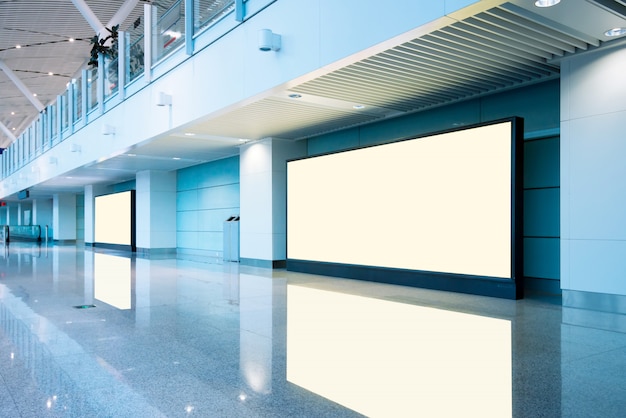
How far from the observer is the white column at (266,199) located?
16641 millimetres

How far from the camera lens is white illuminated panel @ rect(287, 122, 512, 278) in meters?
10.2

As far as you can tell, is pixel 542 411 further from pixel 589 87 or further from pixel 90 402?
pixel 589 87

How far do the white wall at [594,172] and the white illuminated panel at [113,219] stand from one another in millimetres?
24763

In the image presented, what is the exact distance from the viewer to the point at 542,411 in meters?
4.01

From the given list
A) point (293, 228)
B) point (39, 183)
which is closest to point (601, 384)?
point (293, 228)

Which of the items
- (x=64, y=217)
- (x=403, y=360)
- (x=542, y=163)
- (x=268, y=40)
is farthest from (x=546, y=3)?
(x=64, y=217)

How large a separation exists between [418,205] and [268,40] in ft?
15.8

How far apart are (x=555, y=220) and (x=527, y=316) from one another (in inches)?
136

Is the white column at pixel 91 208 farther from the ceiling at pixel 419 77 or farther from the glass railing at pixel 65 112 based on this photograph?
the ceiling at pixel 419 77

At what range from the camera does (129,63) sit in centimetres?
1817

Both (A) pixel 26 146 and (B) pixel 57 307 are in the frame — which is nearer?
(B) pixel 57 307

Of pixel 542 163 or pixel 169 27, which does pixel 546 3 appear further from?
pixel 169 27

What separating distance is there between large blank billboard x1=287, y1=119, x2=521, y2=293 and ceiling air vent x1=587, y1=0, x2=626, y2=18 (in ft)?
9.28

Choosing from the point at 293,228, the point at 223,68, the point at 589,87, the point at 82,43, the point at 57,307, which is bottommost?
the point at 57,307
